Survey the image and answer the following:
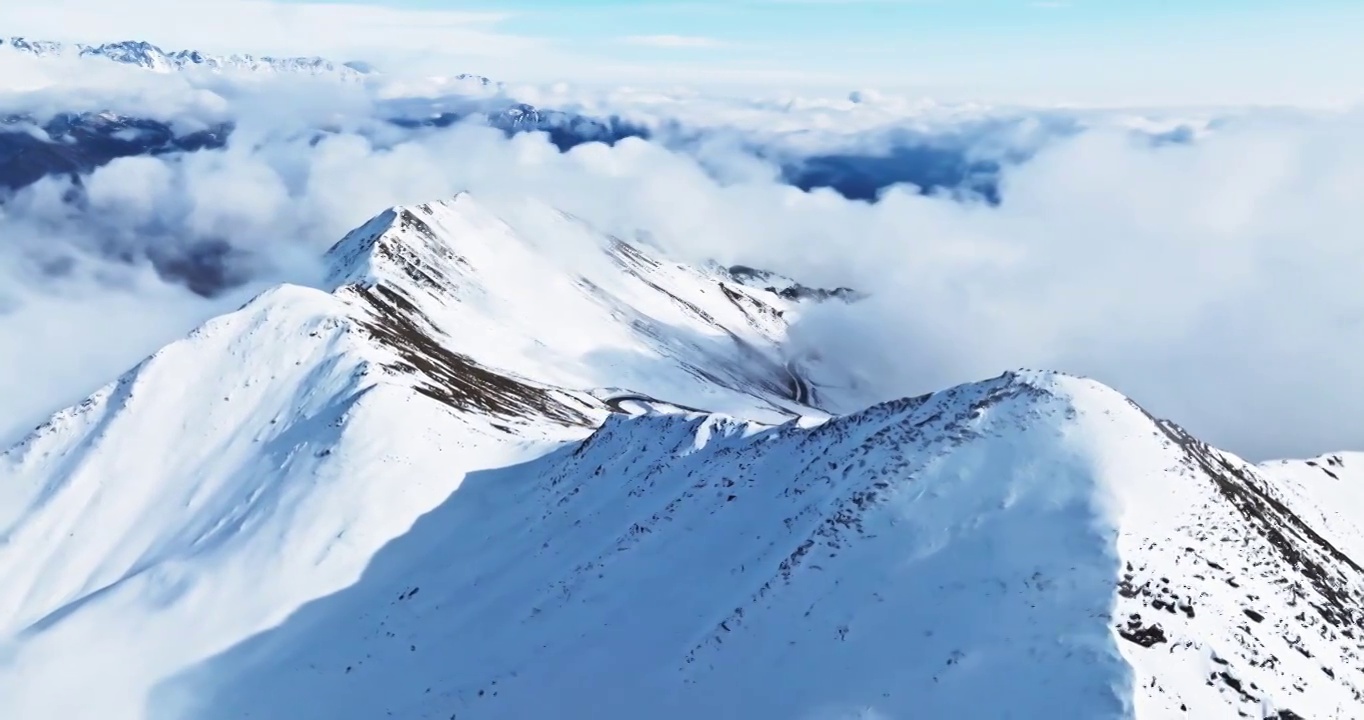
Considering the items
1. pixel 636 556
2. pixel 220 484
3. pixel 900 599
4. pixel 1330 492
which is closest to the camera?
pixel 900 599

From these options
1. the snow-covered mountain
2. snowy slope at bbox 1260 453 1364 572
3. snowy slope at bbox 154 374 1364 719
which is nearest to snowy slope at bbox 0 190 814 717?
the snow-covered mountain

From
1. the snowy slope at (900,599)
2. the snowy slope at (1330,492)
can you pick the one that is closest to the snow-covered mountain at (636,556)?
the snowy slope at (900,599)

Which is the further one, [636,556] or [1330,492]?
[1330,492]

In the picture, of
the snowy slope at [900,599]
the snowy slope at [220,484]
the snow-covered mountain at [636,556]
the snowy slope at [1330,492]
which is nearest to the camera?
the snowy slope at [900,599]

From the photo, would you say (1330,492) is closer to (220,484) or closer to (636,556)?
(636,556)

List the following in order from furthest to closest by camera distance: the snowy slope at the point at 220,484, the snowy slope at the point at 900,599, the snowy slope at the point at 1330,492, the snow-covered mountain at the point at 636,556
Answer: the snowy slope at the point at 220,484
the snowy slope at the point at 1330,492
the snow-covered mountain at the point at 636,556
the snowy slope at the point at 900,599

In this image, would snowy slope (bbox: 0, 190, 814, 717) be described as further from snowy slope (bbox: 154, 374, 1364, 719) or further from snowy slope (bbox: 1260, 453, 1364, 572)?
snowy slope (bbox: 1260, 453, 1364, 572)

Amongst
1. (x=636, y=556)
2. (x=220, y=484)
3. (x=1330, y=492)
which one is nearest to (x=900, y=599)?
(x=636, y=556)

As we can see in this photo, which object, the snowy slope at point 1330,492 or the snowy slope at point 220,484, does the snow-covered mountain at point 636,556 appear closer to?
the snowy slope at point 220,484

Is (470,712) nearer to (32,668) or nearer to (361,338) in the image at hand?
(32,668)
